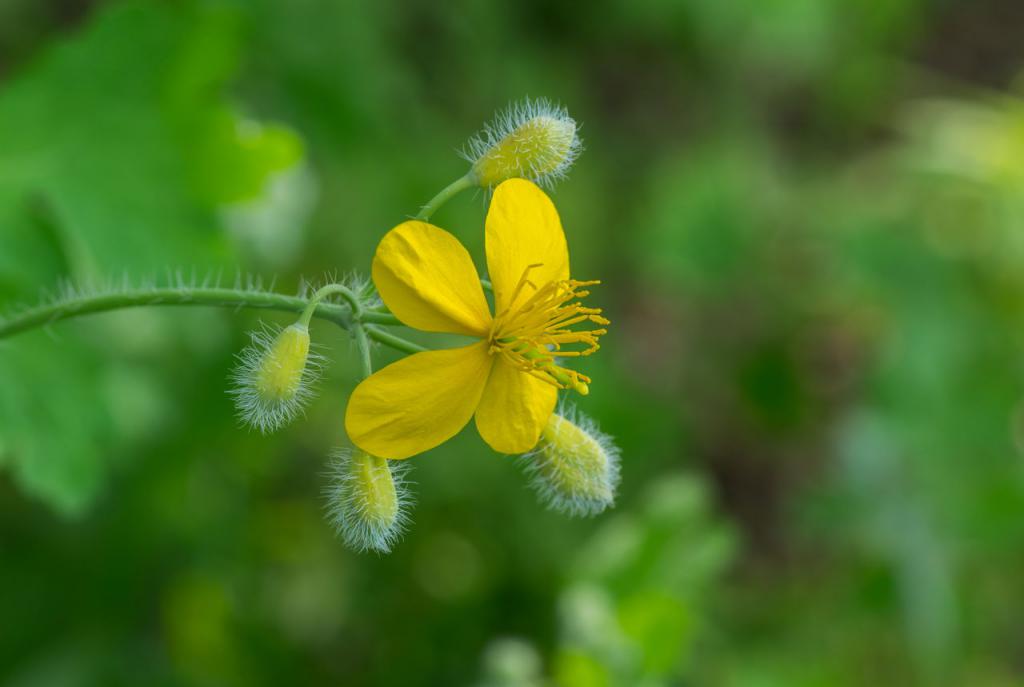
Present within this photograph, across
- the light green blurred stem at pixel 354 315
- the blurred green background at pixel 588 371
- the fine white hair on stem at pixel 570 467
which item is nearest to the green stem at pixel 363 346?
the light green blurred stem at pixel 354 315

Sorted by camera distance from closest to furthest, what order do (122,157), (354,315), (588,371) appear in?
(354,315) < (122,157) < (588,371)

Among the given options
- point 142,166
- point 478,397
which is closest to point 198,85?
point 142,166

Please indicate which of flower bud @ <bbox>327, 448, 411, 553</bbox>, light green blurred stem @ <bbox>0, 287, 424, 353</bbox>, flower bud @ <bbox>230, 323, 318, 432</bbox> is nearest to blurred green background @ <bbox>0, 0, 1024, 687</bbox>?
light green blurred stem @ <bbox>0, 287, 424, 353</bbox>

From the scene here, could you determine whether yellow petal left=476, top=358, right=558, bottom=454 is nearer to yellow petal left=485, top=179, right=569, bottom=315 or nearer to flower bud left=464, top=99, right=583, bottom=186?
yellow petal left=485, top=179, right=569, bottom=315

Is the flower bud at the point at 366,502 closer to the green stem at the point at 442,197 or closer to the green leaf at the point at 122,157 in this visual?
the green stem at the point at 442,197

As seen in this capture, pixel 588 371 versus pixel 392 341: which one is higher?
pixel 588 371

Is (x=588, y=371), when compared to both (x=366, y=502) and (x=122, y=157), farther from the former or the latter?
(x=366, y=502)

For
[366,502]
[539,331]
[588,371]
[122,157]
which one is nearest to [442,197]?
[539,331]
